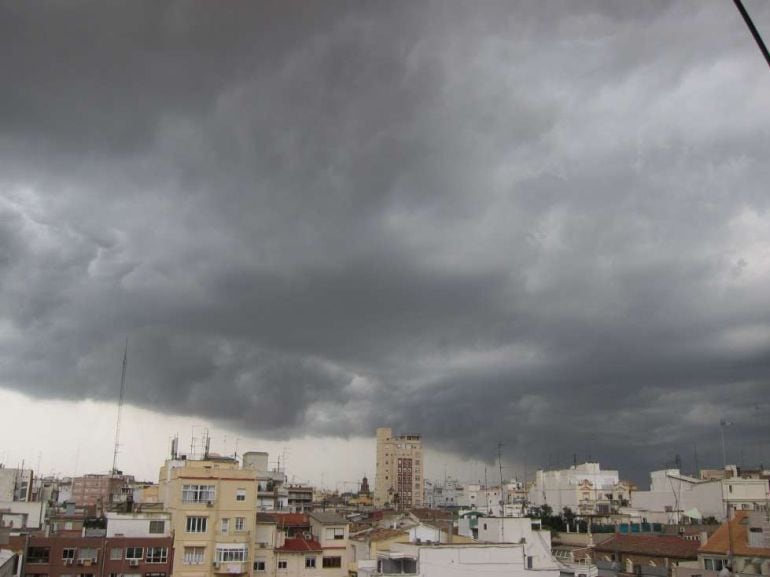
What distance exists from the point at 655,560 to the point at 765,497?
211ft

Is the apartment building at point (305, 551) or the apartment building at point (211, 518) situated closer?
the apartment building at point (211, 518)

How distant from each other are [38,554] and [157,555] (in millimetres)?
10880

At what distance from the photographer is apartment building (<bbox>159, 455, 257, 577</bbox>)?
73.4 m

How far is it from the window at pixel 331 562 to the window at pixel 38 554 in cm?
2823

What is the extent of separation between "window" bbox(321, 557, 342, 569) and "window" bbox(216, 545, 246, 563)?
33.5 ft

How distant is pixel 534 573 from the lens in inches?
2429

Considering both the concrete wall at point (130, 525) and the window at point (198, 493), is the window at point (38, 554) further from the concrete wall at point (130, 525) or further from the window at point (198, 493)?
the window at point (198, 493)

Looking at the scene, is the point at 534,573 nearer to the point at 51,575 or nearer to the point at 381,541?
the point at 381,541

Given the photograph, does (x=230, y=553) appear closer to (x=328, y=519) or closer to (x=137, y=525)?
(x=137, y=525)

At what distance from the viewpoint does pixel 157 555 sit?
71562 millimetres

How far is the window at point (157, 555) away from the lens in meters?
71.4

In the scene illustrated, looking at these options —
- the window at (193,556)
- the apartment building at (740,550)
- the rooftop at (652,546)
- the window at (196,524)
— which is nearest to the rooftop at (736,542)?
the apartment building at (740,550)

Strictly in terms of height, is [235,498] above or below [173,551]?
above

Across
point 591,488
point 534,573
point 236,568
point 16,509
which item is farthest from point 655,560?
point 591,488
